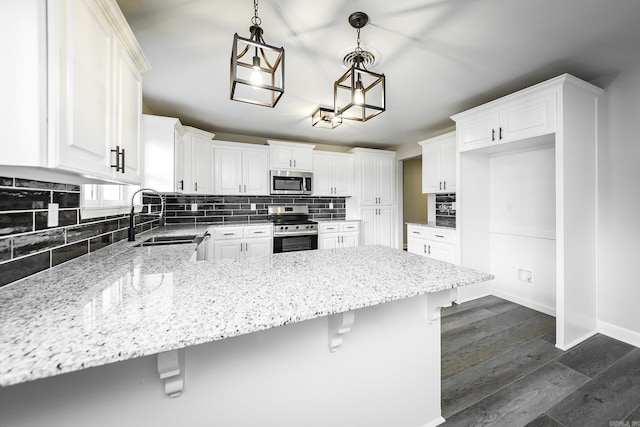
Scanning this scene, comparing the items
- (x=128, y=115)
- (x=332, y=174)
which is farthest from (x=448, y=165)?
(x=128, y=115)

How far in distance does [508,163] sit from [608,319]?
183cm

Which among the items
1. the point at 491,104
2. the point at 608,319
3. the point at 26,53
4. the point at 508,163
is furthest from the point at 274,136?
the point at 608,319

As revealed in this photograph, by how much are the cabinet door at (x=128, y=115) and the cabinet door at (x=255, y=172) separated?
2.45m

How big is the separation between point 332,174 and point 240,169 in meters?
1.66

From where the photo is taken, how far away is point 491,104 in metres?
2.68

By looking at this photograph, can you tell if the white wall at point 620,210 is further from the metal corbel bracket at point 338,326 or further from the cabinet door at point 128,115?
the cabinet door at point 128,115

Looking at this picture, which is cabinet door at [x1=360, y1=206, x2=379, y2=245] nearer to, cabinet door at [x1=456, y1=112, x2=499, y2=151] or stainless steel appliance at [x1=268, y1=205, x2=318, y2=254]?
stainless steel appliance at [x1=268, y1=205, x2=318, y2=254]

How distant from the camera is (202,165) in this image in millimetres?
3684

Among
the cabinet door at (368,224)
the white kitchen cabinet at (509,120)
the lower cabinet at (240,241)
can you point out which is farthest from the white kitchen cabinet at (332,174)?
the white kitchen cabinet at (509,120)

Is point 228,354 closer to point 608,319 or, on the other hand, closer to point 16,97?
point 16,97

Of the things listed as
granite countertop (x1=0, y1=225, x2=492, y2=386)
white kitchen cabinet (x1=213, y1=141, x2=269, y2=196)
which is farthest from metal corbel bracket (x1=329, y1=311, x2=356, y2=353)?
white kitchen cabinet (x1=213, y1=141, x2=269, y2=196)

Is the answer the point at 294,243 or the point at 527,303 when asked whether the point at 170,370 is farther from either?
the point at 527,303

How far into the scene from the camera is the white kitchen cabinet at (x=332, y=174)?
181 inches

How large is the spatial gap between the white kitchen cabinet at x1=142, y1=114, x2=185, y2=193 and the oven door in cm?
169
